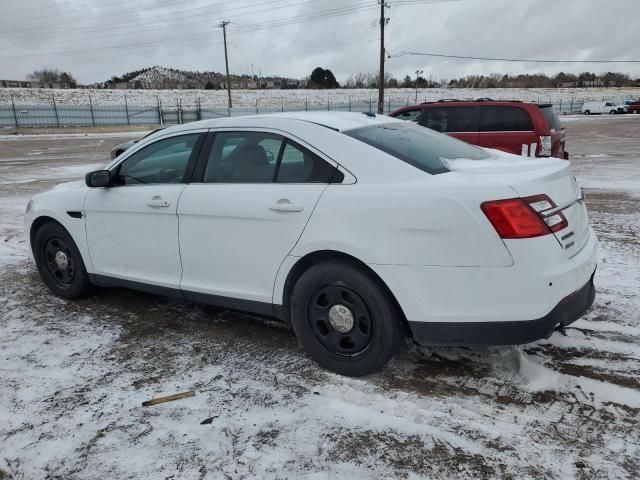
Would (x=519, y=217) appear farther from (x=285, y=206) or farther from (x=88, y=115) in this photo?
(x=88, y=115)

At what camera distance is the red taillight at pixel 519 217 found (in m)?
2.63

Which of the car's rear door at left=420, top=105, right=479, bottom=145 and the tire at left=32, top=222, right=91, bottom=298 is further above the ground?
the car's rear door at left=420, top=105, right=479, bottom=145

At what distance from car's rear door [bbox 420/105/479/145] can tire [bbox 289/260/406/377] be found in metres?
7.47

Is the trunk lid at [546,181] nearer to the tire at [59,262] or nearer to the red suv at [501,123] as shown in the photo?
the tire at [59,262]

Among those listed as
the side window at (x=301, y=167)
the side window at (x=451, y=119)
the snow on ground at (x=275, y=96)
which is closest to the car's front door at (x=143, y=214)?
the side window at (x=301, y=167)

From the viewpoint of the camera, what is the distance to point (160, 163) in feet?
13.2

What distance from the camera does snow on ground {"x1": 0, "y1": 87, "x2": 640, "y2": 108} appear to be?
211 ft

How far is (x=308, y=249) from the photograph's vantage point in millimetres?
3133

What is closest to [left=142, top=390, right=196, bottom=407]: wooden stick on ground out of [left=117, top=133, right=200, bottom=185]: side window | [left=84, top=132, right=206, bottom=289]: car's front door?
[left=84, top=132, right=206, bottom=289]: car's front door

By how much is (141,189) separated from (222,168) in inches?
29.7

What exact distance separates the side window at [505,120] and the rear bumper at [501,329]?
703 cm

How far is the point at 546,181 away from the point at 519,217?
→ 0.41 metres

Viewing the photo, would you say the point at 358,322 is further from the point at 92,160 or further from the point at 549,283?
the point at 92,160

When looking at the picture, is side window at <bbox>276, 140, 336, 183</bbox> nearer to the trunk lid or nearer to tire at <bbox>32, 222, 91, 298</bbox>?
the trunk lid
